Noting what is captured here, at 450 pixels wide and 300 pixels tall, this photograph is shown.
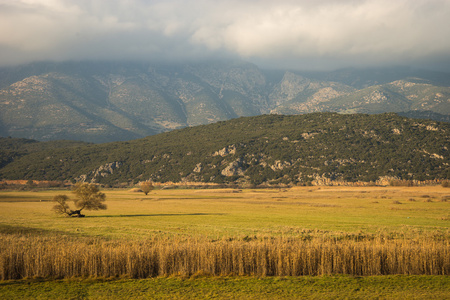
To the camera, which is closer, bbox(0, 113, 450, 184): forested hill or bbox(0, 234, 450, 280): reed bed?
bbox(0, 234, 450, 280): reed bed

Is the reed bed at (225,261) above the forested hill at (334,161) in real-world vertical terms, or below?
below

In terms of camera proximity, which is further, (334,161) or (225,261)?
(334,161)

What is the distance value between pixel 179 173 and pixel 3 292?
177 metres

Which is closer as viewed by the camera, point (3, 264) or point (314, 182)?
point (3, 264)

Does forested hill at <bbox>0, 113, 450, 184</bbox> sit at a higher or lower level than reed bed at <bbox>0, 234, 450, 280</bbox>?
higher

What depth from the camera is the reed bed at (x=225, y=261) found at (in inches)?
787

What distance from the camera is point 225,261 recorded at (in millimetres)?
20719

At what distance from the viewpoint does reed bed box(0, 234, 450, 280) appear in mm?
20000

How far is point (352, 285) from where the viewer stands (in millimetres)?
18359

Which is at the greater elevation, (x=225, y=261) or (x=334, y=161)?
(x=334, y=161)

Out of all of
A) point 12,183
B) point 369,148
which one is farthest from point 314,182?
point 12,183

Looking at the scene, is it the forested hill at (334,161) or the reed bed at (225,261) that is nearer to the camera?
the reed bed at (225,261)

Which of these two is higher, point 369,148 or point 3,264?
point 369,148

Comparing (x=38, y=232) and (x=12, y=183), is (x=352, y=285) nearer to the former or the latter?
(x=38, y=232)
